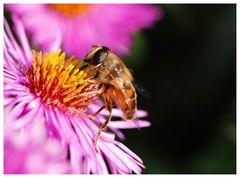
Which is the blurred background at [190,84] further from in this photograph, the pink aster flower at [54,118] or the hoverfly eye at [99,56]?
the hoverfly eye at [99,56]

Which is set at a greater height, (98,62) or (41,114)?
(98,62)

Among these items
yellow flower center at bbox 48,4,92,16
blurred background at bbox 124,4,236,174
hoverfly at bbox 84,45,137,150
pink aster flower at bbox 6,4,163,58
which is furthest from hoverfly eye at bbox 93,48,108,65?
yellow flower center at bbox 48,4,92,16

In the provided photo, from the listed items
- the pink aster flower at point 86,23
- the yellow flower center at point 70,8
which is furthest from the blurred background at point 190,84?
the yellow flower center at point 70,8

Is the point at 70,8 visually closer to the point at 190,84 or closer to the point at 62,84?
the point at 190,84

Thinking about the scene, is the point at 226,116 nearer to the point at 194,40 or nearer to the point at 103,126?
the point at 194,40

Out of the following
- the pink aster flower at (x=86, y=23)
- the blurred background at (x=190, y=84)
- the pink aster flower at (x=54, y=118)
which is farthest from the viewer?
the blurred background at (x=190, y=84)

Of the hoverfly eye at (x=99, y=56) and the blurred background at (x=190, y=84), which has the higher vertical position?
the hoverfly eye at (x=99, y=56)

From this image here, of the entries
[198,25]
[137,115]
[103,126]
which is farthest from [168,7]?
[103,126]
